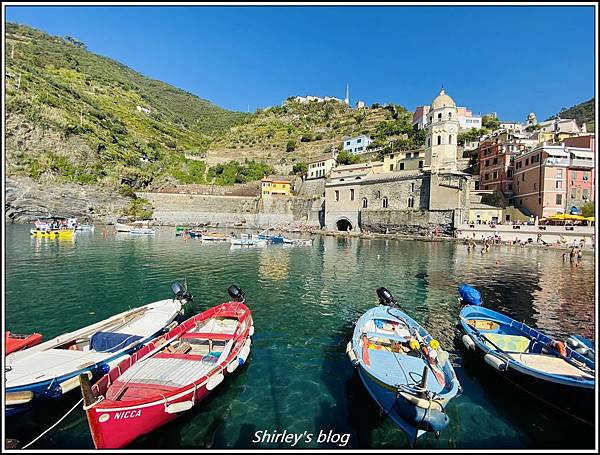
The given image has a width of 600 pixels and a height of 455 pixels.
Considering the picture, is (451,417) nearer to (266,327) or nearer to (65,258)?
(266,327)


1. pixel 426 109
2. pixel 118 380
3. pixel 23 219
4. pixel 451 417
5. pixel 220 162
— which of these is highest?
pixel 426 109

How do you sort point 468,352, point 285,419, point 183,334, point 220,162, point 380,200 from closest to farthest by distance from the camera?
point 285,419
point 183,334
point 468,352
point 380,200
point 220,162

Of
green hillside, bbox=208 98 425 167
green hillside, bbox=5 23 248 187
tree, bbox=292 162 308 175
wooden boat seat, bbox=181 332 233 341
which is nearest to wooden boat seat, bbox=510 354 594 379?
wooden boat seat, bbox=181 332 233 341

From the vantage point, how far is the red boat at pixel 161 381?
4664 millimetres

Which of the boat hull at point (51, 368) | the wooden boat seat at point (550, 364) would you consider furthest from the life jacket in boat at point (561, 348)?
the boat hull at point (51, 368)

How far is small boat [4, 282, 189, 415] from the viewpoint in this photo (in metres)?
5.55

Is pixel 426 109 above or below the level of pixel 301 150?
above

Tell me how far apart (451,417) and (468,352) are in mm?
3430

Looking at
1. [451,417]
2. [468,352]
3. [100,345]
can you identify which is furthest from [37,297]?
[468,352]

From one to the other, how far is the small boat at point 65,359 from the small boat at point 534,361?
9.04 metres

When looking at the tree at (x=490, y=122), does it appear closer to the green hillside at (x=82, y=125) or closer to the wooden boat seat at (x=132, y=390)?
the green hillside at (x=82, y=125)

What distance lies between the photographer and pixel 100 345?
7.15m

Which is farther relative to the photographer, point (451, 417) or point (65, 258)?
point (65, 258)

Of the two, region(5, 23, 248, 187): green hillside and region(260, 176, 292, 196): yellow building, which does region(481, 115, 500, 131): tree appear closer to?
region(260, 176, 292, 196): yellow building
